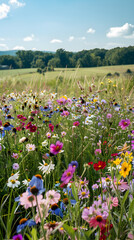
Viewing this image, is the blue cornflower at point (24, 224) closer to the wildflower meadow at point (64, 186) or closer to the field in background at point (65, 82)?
the wildflower meadow at point (64, 186)

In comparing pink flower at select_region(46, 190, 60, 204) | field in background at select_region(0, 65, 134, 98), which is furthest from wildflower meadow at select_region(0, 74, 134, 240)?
field in background at select_region(0, 65, 134, 98)

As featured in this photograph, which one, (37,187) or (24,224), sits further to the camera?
(24,224)

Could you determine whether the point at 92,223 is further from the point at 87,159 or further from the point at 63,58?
the point at 63,58

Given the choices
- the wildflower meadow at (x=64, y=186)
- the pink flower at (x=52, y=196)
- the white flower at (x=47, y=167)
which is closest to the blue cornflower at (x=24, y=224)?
the wildflower meadow at (x=64, y=186)

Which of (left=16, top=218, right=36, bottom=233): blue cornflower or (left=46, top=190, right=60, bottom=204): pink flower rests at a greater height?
(left=46, top=190, right=60, bottom=204): pink flower

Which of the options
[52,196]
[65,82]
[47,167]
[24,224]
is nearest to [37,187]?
[52,196]

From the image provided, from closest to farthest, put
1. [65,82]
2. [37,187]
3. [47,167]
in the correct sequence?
1. [37,187]
2. [47,167]
3. [65,82]

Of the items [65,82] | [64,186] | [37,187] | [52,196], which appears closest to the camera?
[37,187]

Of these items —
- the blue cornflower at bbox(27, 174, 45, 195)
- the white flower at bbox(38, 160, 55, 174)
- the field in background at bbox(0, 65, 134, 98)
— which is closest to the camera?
the blue cornflower at bbox(27, 174, 45, 195)

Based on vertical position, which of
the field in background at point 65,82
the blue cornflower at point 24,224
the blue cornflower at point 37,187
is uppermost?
the field in background at point 65,82

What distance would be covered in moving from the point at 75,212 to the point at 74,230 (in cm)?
8

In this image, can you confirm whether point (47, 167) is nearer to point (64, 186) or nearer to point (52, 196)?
point (64, 186)

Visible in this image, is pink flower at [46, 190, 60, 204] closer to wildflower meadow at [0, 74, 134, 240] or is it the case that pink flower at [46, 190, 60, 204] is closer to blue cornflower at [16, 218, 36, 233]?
wildflower meadow at [0, 74, 134, 240]

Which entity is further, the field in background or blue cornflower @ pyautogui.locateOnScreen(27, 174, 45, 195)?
the field in background
